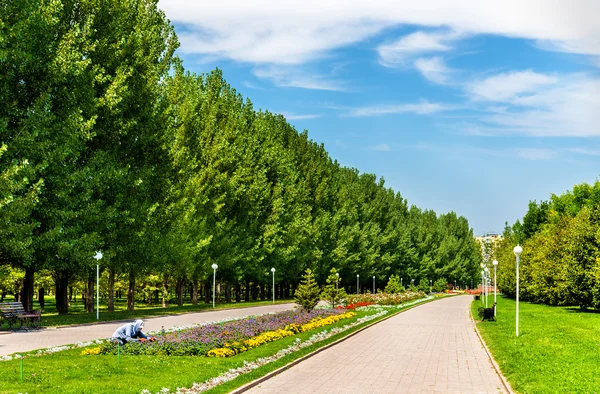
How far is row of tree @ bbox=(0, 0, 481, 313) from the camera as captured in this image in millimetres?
25672

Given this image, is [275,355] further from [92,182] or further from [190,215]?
[190,215]

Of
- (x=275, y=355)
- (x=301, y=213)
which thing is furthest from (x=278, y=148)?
(x=275, y=355)

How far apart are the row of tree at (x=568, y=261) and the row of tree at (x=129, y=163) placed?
23.0 meters

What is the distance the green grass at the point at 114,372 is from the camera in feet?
39.7

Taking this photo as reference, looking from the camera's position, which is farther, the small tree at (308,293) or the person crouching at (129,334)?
the small tree at (308,293)

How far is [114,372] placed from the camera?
13805mm

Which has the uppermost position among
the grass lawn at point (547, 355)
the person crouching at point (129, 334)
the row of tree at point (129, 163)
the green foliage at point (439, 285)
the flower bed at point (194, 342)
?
the row of tree at point (129, 163)

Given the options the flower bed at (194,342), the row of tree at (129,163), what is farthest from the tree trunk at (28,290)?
the flower bed at (194,342)

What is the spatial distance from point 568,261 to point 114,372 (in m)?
40.3

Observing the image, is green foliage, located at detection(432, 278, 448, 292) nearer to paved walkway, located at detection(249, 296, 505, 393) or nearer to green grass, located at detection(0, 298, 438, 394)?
paved walkway, located at detection(249, 296, 505, 393)

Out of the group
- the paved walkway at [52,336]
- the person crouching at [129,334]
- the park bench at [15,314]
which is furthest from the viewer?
the park bench at [15,314]

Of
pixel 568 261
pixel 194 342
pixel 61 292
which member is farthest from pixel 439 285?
pixel 194 342

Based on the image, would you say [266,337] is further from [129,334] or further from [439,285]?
[439,285]

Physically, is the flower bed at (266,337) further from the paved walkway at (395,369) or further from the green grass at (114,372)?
the paved walkway at (395,369)
